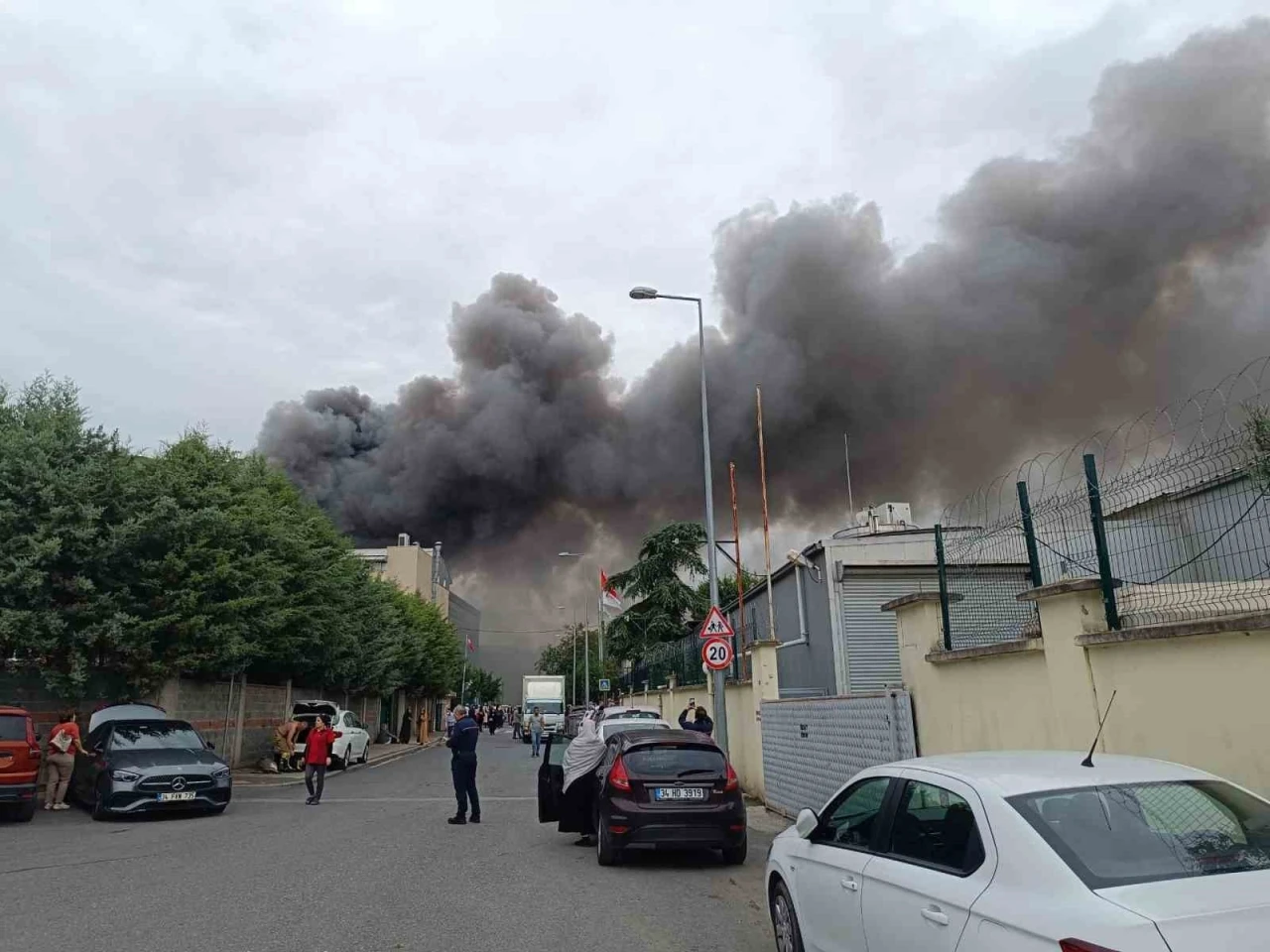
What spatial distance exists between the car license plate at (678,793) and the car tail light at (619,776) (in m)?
0.27

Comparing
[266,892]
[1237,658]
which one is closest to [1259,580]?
[1237,658]

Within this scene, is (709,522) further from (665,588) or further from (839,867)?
(665,588)

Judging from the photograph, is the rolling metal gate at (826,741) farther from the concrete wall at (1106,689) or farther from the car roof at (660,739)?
the car roof at (660,739)

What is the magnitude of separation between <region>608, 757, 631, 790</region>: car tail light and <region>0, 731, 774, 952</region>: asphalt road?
78 centimetres

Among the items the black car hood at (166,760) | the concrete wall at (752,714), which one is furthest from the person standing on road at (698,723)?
the black car hood at (166,760)

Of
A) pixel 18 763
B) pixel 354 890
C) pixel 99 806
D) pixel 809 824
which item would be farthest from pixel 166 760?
pixel 809 824

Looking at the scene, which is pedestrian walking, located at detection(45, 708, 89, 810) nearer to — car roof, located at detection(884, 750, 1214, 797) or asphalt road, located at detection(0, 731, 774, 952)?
asphalt road, located at detection(0, 731, 774, 952)

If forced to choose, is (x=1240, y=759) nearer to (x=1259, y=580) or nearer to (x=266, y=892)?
(x=1259, y=580)

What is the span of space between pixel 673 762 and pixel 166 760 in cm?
859

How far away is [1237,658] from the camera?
505 cm

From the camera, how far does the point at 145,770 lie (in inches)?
500

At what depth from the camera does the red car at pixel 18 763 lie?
12.0m

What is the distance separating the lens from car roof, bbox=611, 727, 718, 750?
8.97m

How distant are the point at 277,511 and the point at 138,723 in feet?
25.8
